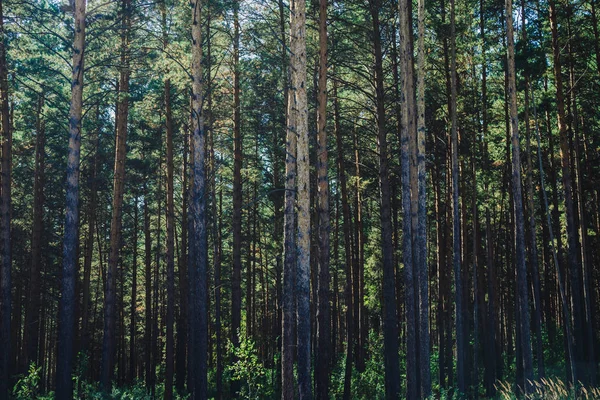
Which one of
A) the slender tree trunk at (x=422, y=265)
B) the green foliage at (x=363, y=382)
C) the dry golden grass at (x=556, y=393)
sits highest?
the slender tree trunk at (x=422, y=265)

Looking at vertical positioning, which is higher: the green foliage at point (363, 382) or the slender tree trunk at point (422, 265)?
the slender tree trunk at point (422, 265)

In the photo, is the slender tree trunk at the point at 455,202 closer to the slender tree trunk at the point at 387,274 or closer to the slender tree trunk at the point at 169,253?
the slender tree trunk at the point at 387,274

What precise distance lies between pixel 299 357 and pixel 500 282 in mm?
25589

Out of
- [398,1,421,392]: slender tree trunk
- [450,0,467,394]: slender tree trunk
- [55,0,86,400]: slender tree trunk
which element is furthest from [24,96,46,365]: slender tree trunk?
[450,0,467,394]: slender tree trunk

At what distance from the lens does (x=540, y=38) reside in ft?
71.1

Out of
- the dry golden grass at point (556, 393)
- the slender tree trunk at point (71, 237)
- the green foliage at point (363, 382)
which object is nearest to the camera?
the dry golden grass at point (556, 393)

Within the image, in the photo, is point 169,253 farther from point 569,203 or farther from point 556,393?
point 569,203

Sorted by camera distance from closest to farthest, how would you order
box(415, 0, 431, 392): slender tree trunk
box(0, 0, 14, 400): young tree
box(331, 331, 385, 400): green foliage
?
Answer: box(415, 0, 431, 392): slender tree trunk → box(0, 0, 14, 400): young tree → box(331, 331, 385, 400): green foliage

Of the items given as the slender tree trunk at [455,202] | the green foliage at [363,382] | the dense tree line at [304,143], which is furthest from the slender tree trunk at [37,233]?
the slender tree trunk at [455,202]

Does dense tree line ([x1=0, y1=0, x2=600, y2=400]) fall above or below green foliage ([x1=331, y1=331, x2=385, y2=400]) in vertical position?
above

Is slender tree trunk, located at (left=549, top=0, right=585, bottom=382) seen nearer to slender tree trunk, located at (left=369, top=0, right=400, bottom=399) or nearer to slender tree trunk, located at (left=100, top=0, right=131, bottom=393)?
slender tree trunk, located at (left=369, top=0, right=400, bottom=399)

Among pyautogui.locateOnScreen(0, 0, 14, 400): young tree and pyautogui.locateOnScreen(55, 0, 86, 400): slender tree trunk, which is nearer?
pyautogui.locateOnScreen(55, 0, 86, 400): slender tree trunk

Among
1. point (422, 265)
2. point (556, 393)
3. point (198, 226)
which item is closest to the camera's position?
point (556, 393)

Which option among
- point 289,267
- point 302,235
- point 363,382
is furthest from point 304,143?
point 363,382
